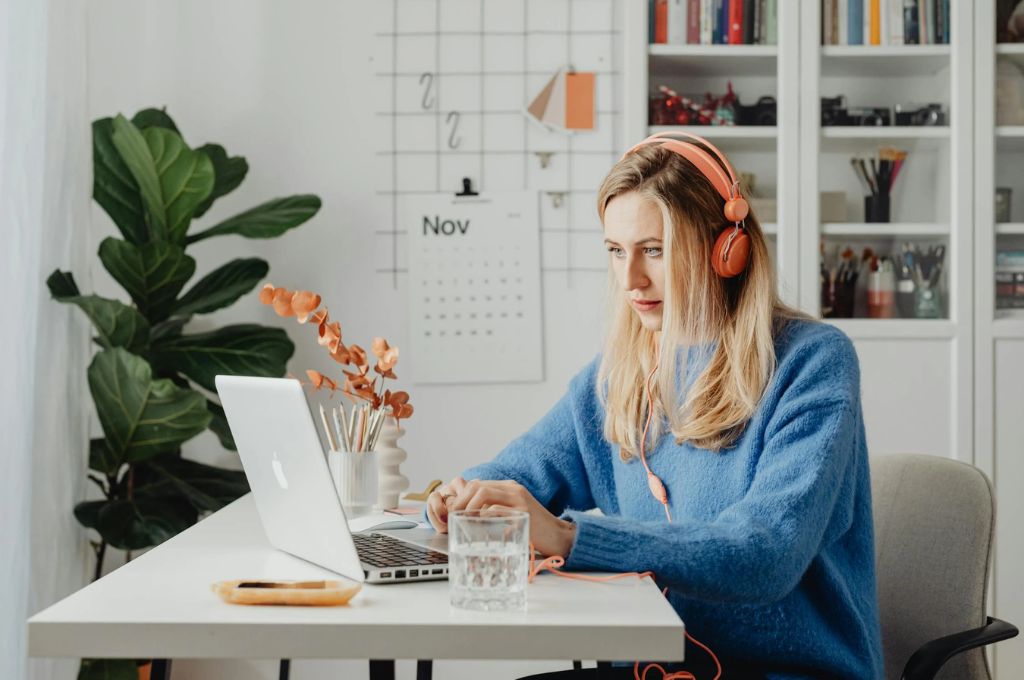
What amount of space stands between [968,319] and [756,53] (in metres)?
0.87

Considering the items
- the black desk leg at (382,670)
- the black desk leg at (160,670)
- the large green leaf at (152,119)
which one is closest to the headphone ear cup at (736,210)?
the black desk leg at (382,670)

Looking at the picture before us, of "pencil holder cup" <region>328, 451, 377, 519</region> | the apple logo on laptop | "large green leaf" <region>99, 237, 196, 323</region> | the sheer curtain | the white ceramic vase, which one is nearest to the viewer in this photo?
the apple logo on laptop

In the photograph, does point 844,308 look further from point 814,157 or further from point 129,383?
point 129,383

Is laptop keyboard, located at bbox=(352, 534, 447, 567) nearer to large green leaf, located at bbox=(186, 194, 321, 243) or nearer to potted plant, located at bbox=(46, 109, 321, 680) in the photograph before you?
potted plant, located at bbox=(46, 109, 321, 680)

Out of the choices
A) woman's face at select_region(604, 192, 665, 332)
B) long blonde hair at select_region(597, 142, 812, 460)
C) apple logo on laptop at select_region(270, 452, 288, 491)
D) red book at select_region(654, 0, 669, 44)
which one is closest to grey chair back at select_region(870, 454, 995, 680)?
long blonde hair at select_region(597, 142, 812, 460)

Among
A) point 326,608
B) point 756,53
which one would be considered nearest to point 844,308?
point 756,53

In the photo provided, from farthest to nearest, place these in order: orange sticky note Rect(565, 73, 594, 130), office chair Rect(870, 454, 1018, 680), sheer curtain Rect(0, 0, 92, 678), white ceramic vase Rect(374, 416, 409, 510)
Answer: orange sticky note Rect(565, 73, 594, 130) < sheer curtain Rect(0, 0, 92, 678) < white ceramic vase Rect(374, 416, 409, 510) < office chair Rect(870, 454, 1018, 680)

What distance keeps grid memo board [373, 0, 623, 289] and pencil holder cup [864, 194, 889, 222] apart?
0.69 meters

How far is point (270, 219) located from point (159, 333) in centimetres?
39

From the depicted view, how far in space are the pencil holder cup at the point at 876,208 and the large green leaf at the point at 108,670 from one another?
2102 millimetres

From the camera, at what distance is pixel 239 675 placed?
9.64 ft

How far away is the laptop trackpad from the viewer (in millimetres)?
1323

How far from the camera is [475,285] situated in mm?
2971

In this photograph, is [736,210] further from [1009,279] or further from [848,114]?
[1009,279]
